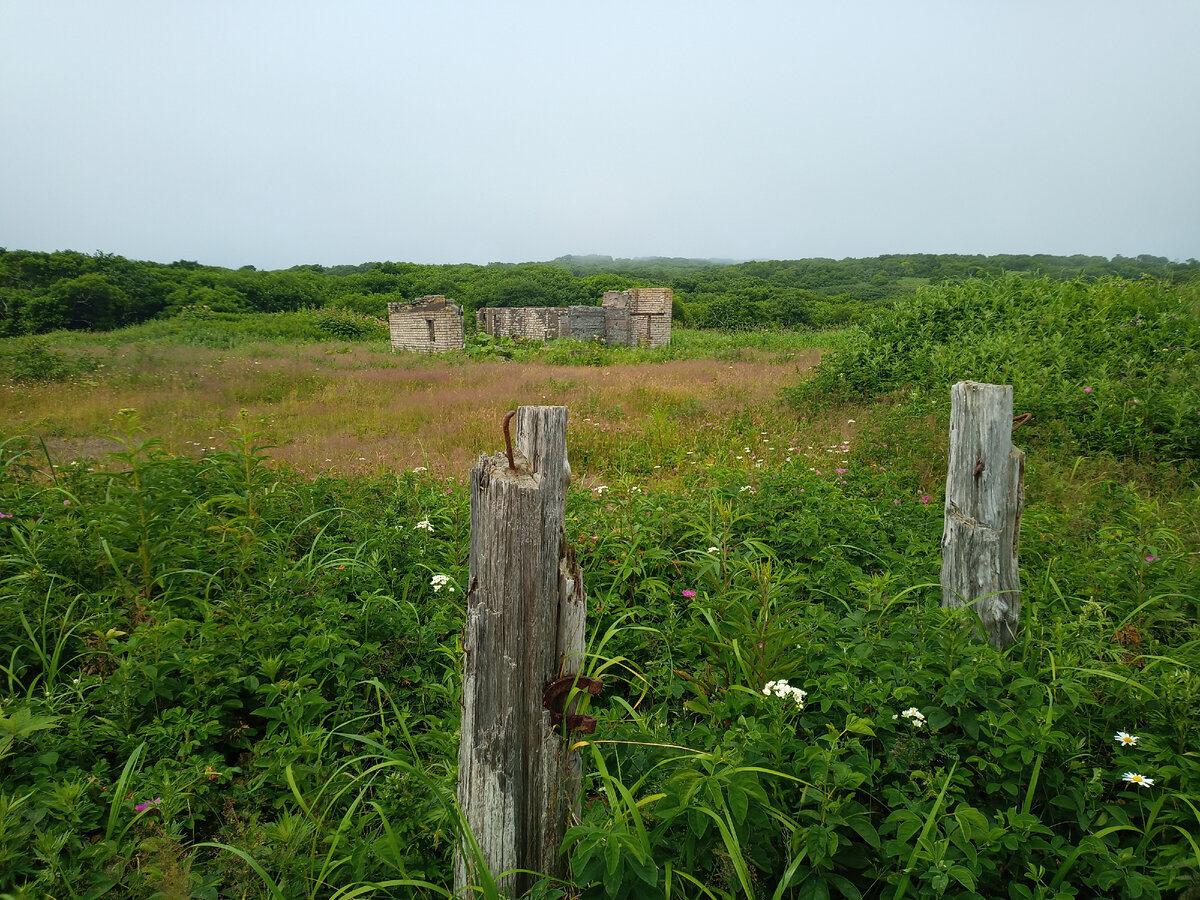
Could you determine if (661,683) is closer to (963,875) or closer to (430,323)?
(963,875)

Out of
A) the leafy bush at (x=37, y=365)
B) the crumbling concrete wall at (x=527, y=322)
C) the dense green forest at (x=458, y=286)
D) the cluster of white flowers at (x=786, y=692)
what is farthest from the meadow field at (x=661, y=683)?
the crumbling concrete wall at (x=527, y=322)

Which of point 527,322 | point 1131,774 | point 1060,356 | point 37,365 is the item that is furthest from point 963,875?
point 527,322

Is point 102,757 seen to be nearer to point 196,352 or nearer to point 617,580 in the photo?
point 617,580

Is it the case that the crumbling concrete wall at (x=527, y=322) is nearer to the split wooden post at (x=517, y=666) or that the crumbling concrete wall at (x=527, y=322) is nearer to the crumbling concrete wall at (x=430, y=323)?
the crumbling concrete wall at (x=430, y=323)

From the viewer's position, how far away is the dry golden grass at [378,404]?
696cm

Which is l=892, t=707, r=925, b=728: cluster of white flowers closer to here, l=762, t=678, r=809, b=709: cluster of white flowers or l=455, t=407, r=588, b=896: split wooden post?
l=762, t=678, r=809, b=709: cluster of white flowers

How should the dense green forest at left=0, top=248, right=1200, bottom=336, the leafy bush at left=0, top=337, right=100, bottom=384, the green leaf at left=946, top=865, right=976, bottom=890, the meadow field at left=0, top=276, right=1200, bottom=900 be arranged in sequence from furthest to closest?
the dense green forest at left=0, top=248, right=1200, bottom=336 → the leafy bush at left=0, top=337, right=100, bottom=384 → the meadow field at left=0, top=276, right=1200, bottom=900 → the green leaf at left=946, top=865, right=976, bottom=890

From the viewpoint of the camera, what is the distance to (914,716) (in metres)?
1.80

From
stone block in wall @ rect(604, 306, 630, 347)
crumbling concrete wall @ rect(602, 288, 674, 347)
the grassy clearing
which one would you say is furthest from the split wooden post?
stone block in wall @ rect(604, 306, 630, 347)

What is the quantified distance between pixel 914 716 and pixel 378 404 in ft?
31.5

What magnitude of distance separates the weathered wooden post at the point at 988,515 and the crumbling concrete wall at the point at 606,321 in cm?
1801

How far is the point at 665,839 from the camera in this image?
58.9 inches

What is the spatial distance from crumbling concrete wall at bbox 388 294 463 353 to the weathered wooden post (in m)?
18.2

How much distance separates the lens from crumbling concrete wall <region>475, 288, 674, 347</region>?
2083cm
